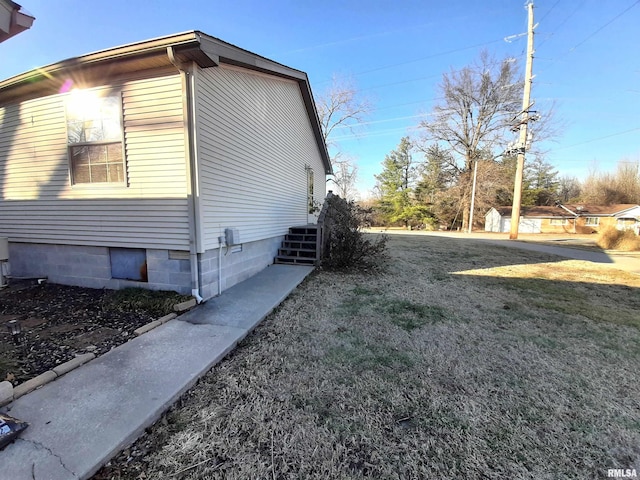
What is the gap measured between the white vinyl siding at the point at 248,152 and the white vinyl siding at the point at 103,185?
416mm

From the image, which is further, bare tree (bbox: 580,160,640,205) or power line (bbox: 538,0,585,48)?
bare tree (bbox: 580,160,640,205)

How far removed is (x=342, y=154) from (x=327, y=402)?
24.4 metres

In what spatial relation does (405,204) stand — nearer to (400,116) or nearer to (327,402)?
(400,116)

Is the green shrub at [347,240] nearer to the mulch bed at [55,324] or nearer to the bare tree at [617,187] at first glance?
the mulch bed at [55,324]

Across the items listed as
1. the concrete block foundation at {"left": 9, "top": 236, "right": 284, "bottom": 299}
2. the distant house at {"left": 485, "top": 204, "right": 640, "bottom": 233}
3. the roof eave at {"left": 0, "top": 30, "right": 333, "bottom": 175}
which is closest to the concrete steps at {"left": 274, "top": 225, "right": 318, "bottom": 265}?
the concrete block foundation at {"left": 9, "top": 236, "right": 284, "bottom": 299}

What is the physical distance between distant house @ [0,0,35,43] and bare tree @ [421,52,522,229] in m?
27.9

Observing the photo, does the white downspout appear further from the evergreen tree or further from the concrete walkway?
the evergreen tree

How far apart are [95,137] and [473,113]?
29.9 metres

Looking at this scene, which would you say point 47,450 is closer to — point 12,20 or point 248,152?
point 12,20

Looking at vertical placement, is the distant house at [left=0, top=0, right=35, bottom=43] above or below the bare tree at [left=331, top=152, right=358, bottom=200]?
below

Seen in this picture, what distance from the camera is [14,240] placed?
538 cm

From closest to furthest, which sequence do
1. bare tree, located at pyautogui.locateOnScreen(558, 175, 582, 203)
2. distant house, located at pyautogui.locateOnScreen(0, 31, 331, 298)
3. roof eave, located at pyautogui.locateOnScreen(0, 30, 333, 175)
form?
roof eave, located at pyautogui.locateOnScreen(0, 30, 333, 175), distant house, located at pyautogui.locateOnScreen(0, 31, 331, 298), bare tree, located at pyautogui.locateOnScreen(558, 175, 582, 203)

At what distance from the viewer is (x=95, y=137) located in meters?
4.51

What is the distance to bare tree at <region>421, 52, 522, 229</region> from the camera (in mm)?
23812
